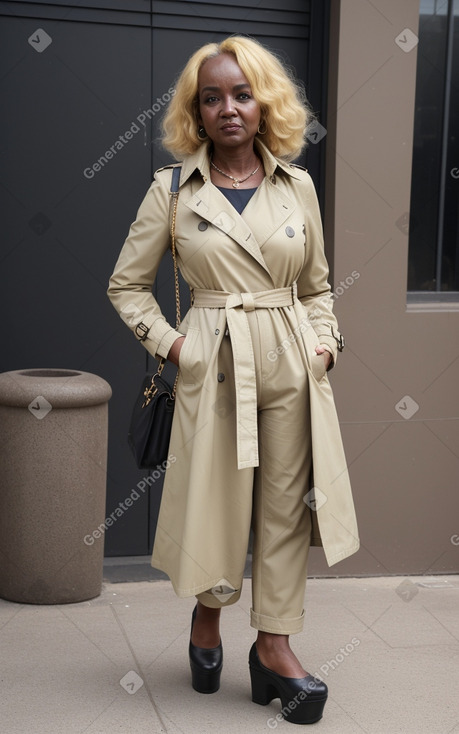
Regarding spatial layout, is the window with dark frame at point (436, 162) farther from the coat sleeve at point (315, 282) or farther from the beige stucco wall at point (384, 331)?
the coat sleeve at point (315, 282)

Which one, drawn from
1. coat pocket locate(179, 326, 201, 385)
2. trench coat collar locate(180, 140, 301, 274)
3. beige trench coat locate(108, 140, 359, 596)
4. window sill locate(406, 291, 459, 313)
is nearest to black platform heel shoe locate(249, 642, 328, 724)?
beige trench coat locate(108, 140, 359, 596)

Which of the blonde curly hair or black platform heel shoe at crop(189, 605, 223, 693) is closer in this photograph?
the blonde curly hair

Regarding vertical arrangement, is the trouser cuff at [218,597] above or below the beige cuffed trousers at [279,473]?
below

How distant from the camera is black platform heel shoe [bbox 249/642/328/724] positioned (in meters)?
3.56

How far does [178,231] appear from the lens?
3.58 metres

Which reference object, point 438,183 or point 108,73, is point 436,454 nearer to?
point 438,183

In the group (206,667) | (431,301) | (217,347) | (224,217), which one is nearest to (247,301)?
(217,347)

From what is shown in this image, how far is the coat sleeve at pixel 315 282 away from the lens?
12.2ft

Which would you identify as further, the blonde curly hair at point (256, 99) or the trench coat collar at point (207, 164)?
the trench coat collar at point (207, 164)

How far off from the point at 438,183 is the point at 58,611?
2891mm

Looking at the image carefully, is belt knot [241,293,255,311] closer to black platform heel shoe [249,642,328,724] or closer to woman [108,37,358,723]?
woman [108,37,358,723]

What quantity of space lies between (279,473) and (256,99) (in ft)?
4.15

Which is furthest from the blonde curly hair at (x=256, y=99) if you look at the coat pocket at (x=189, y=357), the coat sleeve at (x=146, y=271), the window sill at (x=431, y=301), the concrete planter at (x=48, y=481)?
the window sill at (x=431, y=301)

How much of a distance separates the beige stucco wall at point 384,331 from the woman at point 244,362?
60.7 inches
